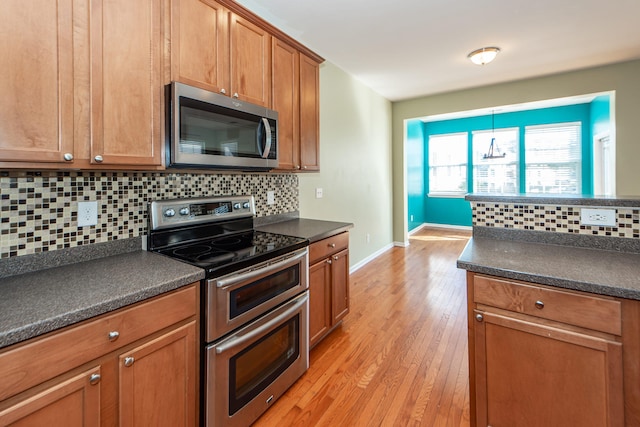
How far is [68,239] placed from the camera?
1397 mm

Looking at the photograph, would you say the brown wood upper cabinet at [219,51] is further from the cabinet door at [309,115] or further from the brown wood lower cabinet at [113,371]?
the brown wood lower cabinet at [113,371]

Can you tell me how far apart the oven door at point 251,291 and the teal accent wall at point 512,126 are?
5305 millimetres

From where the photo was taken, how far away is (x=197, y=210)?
1.85m

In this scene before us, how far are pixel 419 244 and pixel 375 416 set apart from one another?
14.6 ft

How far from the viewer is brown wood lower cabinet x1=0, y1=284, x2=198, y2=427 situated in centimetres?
84

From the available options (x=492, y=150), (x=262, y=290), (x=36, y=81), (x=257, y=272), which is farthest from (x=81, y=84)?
(x=492, y=150)

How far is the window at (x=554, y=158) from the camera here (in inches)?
226

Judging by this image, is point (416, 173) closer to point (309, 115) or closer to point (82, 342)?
point (309, 115)

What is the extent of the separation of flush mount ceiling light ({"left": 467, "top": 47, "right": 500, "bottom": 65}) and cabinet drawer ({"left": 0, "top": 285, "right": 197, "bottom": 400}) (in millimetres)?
3624

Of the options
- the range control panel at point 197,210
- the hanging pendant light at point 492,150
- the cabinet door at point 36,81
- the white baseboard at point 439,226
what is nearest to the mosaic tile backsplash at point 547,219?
the range control panel at point 197,210

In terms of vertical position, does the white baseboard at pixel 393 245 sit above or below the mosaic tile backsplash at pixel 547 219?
below

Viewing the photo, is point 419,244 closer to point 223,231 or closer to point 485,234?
point 485,234

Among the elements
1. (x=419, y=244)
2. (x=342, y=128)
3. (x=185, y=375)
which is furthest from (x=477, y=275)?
(x=419, y=244)

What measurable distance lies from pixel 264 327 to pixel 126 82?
134cm
